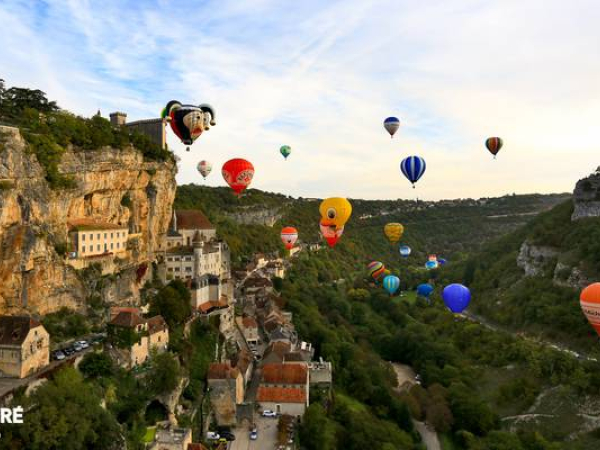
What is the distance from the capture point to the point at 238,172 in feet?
119

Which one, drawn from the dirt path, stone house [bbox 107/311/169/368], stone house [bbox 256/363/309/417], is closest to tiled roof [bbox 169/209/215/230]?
stone house [bbox 256/363/309/417]

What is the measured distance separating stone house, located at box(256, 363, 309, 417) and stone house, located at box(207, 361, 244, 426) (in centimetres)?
148

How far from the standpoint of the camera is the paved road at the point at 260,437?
24.5m

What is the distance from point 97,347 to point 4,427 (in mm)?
6291

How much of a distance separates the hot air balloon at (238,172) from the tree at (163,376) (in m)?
14.3

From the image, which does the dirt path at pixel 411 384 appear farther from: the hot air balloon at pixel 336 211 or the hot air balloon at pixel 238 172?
the hot air balloon at pixel 238 172

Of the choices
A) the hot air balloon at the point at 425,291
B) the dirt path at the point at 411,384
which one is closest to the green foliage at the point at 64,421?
the dirt path at the point at 411,384

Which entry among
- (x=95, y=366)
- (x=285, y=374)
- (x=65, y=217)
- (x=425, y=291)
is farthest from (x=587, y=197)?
(x=95, y=366)

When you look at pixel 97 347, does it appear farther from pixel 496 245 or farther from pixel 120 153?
pixel 496 245

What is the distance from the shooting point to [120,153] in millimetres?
32531

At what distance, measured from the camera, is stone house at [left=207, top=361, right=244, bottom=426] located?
26891 millimetres

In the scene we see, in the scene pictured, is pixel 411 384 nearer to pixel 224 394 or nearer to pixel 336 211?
pixel 336 211

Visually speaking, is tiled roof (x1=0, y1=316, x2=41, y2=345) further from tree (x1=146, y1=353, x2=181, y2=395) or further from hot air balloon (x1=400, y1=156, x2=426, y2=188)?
hot air balloon (x1=400, y1=156, x2=426, y2=188)

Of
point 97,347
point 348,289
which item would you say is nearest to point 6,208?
point 97,347
